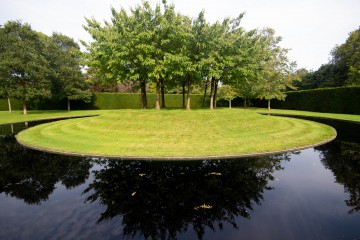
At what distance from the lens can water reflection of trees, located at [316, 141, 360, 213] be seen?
811 cm

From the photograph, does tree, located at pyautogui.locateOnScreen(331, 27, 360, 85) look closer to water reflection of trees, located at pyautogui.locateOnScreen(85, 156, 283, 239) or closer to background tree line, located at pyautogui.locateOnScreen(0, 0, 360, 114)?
background tree line, located at pyautogui.locateOnScreen(0, 0, 360, 114)

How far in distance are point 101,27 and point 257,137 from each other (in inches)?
828

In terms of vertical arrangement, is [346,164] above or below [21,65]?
below

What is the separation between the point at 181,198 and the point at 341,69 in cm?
6169

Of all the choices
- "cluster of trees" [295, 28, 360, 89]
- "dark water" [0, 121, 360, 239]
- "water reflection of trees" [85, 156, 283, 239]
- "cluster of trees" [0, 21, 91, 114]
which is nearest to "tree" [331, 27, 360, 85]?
"cluster of trees" [295, 28, 360, 89]

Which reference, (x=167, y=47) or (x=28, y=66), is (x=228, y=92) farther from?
(x=28, y=66)

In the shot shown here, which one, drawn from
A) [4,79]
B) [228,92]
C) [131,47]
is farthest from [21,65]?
→ [228,92]

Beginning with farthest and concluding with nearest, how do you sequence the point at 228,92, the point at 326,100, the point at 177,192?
the point at 228,92
the point at 326,100
the point at 177,192

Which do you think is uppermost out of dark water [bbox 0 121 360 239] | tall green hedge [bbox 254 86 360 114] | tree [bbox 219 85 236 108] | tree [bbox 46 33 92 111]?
tree [bbox 46 33 92 111]

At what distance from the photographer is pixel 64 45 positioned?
48531 mm

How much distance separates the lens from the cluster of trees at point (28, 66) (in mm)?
34375

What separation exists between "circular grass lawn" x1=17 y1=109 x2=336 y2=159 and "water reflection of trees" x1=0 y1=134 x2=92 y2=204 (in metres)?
1.25

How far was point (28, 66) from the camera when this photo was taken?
115ft

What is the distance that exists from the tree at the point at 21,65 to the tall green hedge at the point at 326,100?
44988 mm
